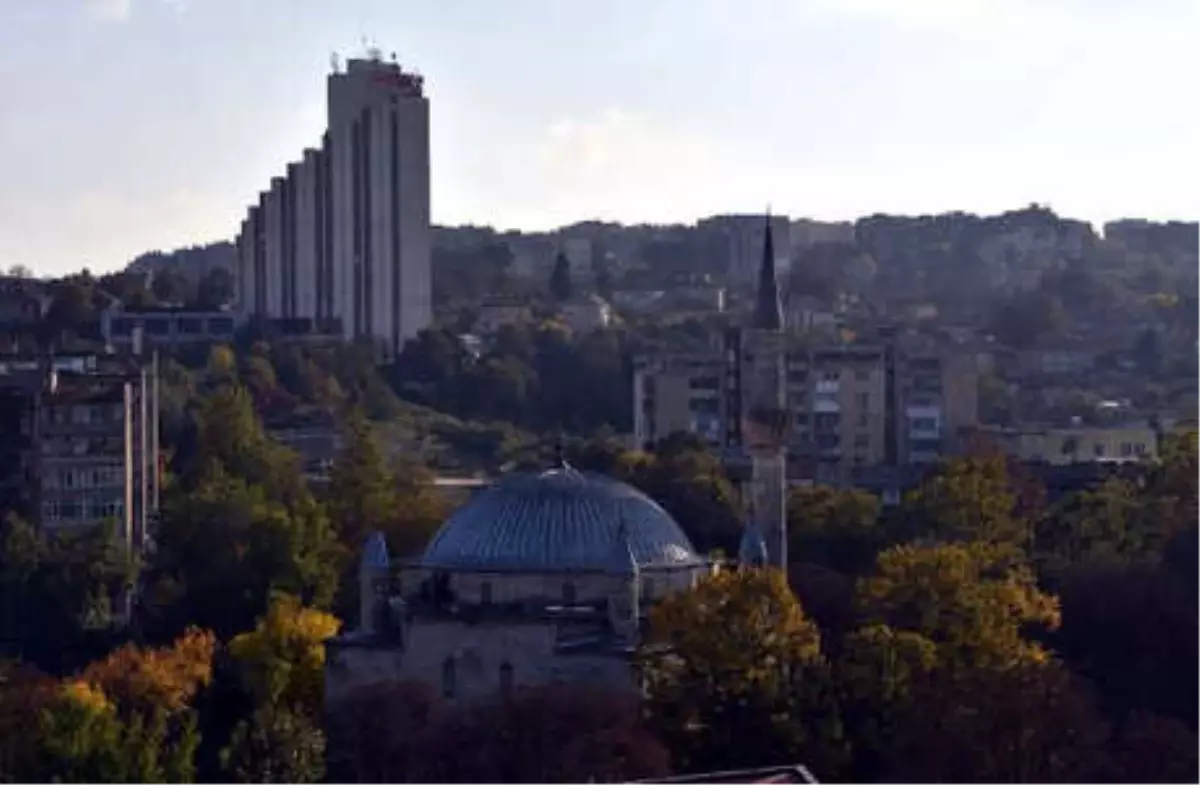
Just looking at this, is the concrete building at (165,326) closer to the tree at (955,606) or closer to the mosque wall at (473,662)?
the mosque wall at (473,662)

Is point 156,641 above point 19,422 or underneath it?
underneath

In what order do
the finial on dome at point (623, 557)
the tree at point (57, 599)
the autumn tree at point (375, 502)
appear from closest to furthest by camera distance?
the finial on dome at point (623, 557) < the tree at point (57, 599) < the autumn tree at point (375, 502)

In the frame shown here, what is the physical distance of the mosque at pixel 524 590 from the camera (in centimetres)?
3581

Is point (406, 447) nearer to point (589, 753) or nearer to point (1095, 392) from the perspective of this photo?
point (1095, 392)

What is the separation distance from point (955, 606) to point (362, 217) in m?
54.4

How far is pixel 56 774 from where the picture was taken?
105 ft

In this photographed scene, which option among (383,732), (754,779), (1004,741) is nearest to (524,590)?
(383,732)

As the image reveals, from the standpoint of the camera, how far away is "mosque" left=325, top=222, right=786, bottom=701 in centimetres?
3581

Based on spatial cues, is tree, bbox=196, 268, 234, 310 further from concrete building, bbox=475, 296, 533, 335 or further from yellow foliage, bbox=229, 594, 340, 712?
yellow foliage, bbox=229, 594, 340, 712

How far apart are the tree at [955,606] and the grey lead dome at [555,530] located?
9.79 ft

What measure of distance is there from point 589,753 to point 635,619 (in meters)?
4.89

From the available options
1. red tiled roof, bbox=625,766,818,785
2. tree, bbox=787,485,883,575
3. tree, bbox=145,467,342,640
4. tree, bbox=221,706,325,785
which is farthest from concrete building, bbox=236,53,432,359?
red tiled roof, bbox=625,766,818,785

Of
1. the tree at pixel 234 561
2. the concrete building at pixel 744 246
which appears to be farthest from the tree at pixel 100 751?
the concrete building at pixel 744 246

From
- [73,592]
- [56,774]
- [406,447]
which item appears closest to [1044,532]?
[73,592]
